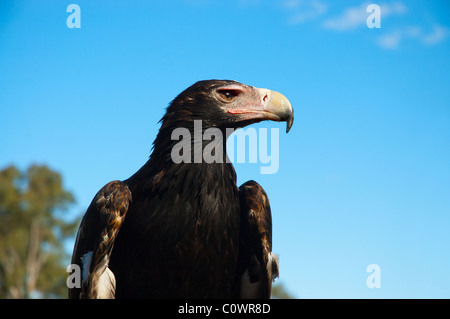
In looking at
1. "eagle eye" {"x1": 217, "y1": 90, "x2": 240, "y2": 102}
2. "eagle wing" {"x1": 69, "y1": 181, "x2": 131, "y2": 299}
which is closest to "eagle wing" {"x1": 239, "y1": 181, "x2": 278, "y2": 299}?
"eagle eye" {"x1": 217, "y1": 90, "x2": 240, "y2": 102}

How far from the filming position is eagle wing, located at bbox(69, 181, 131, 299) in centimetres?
508

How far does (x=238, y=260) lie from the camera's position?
5.78 meters

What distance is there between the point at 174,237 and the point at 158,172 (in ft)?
2.71

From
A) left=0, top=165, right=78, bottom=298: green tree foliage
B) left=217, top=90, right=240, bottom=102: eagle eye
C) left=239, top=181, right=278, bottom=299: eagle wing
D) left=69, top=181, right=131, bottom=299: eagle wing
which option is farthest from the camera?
left=0, top=165, right=78, bottom=298: green tree foliage

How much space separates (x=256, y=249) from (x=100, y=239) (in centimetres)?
178

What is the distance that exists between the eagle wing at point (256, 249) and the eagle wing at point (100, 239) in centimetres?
142

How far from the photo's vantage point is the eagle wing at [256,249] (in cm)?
563

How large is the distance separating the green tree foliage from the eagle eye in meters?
41.9

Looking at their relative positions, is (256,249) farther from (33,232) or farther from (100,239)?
(33,232)

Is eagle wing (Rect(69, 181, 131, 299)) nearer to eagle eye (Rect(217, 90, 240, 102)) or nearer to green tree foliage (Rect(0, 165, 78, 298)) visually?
eagle eye (Rect(217, 90, 240, 102))

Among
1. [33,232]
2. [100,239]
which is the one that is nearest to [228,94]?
[100,239]

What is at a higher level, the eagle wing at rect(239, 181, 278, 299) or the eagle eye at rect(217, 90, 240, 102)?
the eagle eye at rect(217, 90, 240, 102)

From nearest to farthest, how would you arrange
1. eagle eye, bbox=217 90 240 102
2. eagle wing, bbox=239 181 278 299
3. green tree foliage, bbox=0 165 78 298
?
eagle wing, bbox=239 181 278 299 → eagle eye, bbox=217 90 240 102 → green tree foliage, bbox=0 165 78 298

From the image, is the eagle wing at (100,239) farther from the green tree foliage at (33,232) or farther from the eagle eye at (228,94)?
the green tree foliage at (33,232)
